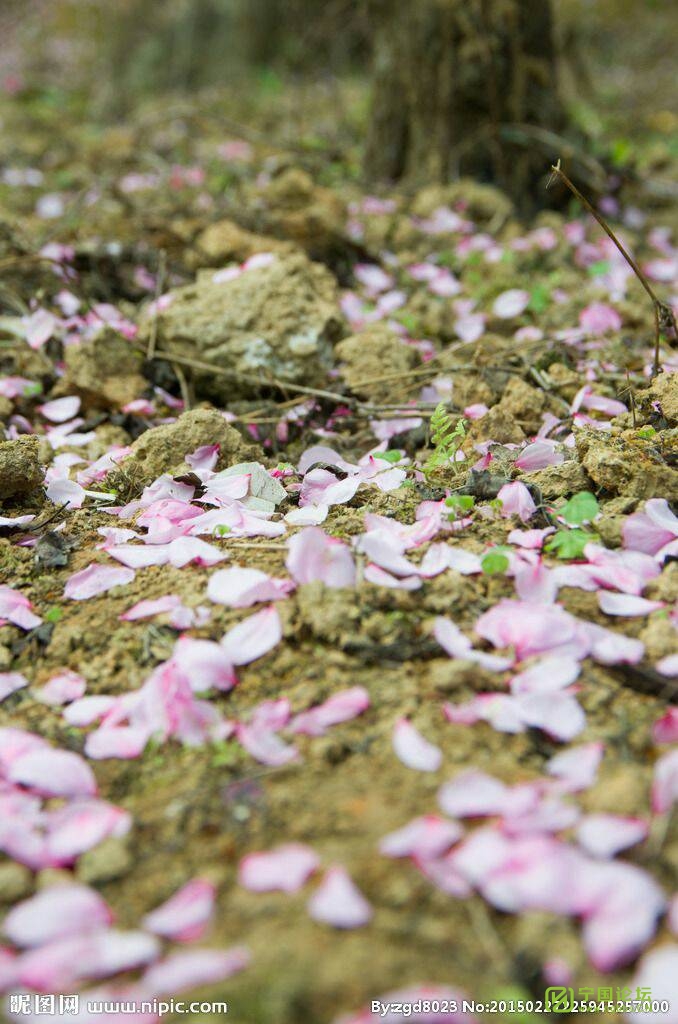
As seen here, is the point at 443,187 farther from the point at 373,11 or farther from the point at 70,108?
the point at 70,108

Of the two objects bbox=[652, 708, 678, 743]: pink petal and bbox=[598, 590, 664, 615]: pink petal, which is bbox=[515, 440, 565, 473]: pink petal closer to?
bbox=[598, 590, 664, 615]: pink petal

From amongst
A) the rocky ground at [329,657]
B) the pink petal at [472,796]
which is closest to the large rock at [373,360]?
the rocky ground at [329,657]

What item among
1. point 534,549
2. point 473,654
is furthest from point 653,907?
point 534,549

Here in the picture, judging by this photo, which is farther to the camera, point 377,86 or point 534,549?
point 377,86

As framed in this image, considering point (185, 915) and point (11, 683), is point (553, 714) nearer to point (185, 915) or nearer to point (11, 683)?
point (185, 915)

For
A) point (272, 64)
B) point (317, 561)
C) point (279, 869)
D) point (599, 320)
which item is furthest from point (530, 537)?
point (272, 64)

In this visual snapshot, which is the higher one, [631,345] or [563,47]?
[563,47]

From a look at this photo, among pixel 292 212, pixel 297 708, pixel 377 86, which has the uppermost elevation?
pixel 377 86

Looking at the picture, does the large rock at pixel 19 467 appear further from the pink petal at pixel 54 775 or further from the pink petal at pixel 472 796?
the pink petal at pixel 472 796
